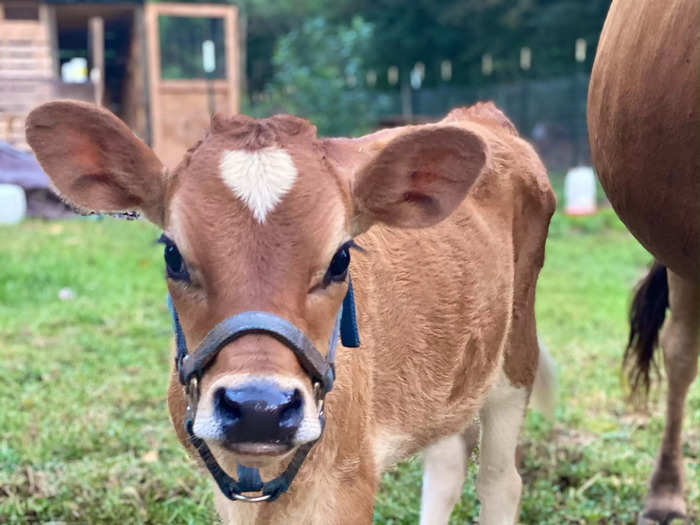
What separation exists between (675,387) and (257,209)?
2769mm

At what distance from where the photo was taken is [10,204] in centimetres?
1039

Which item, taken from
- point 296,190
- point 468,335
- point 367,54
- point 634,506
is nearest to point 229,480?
point 296,190

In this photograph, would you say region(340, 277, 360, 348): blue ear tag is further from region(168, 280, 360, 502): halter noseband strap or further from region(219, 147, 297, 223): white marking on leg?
region(219, 147, 297, 223): white marking on leg

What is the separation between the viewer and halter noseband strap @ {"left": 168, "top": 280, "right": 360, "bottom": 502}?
5.76 ft

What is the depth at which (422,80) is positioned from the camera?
94.4 ft

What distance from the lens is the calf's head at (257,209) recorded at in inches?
67.4

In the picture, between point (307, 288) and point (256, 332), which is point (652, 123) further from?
point (256, 332)

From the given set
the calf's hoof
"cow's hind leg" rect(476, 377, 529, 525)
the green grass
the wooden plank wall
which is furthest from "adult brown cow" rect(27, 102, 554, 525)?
the wooden plank wall

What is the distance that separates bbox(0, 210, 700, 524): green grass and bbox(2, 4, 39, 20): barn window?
388 inches

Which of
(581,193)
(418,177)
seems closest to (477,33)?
(581,193)

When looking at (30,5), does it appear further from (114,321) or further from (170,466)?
(170,466)

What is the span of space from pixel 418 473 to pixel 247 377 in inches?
100

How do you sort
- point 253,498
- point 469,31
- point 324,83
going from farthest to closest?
point 469,31
point 324,83
point 253,498

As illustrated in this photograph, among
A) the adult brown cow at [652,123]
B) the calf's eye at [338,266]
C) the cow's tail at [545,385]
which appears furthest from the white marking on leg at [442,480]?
the calf's eye at [338,266]
